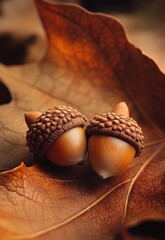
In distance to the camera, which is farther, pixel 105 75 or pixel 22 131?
pixel 105 75

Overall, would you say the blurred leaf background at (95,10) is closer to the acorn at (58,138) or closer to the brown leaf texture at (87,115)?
the brown leaf texture at (87,115)

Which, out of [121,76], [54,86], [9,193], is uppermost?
[121,76]

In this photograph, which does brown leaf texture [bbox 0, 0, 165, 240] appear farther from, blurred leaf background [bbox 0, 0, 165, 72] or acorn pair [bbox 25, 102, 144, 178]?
blurred leaf background [bbox 0, 0, 165, 72]

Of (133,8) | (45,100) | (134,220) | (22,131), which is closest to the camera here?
(134,220)

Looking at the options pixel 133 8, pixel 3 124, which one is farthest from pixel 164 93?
pixel 133 8

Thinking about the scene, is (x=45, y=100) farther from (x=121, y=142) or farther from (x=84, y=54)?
(x=121, y=142)

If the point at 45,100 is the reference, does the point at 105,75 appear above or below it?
above

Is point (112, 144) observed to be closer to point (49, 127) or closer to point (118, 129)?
point (118, 129)

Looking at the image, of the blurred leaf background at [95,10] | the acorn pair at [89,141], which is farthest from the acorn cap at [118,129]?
the blurred leaf background at [95,10]
